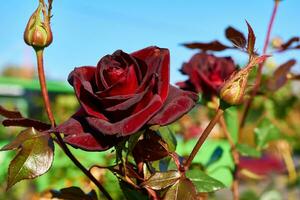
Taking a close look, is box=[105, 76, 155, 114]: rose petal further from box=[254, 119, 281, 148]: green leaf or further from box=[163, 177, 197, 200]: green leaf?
box=[254, 119, 281, 148]: green leaf

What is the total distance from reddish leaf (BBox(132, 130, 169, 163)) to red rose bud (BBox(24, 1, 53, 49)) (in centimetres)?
13

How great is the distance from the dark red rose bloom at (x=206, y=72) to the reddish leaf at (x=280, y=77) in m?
0.14

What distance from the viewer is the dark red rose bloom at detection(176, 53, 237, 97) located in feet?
2.77

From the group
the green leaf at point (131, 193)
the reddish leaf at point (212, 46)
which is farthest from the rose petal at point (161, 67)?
the reddish leaf at point (212, 46)

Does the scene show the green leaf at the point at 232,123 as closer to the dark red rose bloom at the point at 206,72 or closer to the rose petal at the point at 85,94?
the dark red rose bloom at the point at 206,72

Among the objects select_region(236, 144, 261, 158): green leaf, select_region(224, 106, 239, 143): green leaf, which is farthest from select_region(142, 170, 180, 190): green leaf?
select_region(224, 106, 239, 143): green leaf

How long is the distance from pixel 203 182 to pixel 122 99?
202 mm

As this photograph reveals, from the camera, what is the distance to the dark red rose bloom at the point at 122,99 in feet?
1.43

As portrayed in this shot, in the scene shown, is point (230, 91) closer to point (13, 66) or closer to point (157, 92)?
point (157, 92)

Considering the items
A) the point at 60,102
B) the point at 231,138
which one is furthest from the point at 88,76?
the point at 60,102

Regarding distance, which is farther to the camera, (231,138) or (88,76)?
(231,138)

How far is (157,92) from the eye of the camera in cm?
46

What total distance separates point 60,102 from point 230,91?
80.7 inches

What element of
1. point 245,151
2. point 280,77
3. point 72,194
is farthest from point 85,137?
point 280,77
